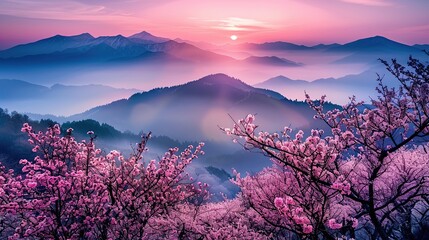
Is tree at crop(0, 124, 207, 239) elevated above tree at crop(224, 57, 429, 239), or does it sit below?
below

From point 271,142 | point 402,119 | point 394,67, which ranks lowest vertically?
point 271,142

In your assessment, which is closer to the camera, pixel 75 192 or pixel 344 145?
pixel 344 145

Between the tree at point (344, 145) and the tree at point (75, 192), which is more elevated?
the tree at point (344, 145)

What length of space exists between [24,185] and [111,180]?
301cm

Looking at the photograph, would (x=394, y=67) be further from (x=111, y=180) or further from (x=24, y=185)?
(x=24, y=185)

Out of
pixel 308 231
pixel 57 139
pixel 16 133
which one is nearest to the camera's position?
pixel 308 231

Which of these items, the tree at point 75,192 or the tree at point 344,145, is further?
the tree at point 75,192

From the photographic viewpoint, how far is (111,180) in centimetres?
1416

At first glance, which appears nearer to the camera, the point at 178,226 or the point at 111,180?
the point at 111,180

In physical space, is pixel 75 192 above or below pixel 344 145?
below

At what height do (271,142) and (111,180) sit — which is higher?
(271,142)

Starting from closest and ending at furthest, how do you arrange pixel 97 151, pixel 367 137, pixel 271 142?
pixel 271 142 → pixel 367 137 → pixel 97 151

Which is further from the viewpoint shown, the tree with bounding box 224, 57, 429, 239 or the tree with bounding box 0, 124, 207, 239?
the tree with bounding box 0, 124, 207, 239

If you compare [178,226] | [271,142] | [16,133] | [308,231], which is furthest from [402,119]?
[16,133]
